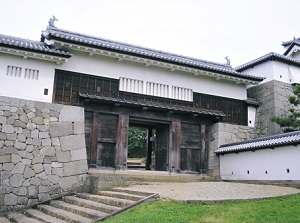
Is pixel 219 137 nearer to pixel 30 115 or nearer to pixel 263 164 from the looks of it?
pixel 263 164

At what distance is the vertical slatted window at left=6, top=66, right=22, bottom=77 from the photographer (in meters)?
10.6

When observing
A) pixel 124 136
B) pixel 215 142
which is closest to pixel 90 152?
pixel 124 136

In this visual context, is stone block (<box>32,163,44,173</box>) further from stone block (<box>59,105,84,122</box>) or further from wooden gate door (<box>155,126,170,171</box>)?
wooden gate door (<box>155,126,170,171</box>)

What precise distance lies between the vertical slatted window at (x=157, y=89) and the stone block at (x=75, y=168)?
3.99 metres

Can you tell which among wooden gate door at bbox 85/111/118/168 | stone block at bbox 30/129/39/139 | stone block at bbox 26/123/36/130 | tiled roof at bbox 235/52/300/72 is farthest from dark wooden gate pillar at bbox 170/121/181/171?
tiled roof at bbox 235/52/300/72

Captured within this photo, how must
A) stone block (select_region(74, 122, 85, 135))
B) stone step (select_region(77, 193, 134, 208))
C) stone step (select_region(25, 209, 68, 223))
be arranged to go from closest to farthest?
1. stone step (select_region(77, 193, 134, 208))
2. stone step (select_region(25, 209, 68, 223))
3. stone block (select_region(74, 122, 85, 135))

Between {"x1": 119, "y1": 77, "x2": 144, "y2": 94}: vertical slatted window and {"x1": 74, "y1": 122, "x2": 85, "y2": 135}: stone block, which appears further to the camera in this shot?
{"x1": 119, "y1": 77, "x2": 144, "y2": 94}: vertical slatted window

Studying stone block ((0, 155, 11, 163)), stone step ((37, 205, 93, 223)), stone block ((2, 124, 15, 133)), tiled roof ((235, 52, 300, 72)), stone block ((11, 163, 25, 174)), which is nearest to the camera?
stone step ((37, 205, 93, 223))

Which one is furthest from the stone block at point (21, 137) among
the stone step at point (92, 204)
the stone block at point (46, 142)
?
the stone step at point (92, 204)

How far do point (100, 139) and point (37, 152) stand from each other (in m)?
2.39

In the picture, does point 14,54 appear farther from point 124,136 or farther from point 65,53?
point 124,136

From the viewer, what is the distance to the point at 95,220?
272 inches

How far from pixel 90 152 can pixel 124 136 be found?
152cm

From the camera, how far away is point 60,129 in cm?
1098
